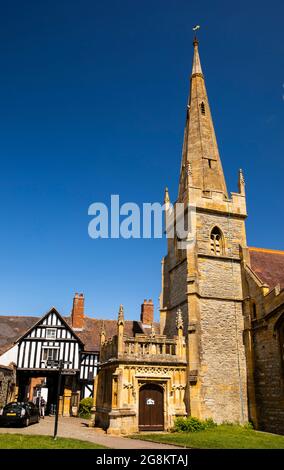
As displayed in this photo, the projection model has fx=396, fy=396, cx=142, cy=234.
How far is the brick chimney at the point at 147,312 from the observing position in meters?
31.5

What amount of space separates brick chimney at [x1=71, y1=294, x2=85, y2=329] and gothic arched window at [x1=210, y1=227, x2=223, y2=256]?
43.5 feet

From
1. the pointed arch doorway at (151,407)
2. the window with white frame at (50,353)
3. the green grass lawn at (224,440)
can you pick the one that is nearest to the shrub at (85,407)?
the window with white frame at (50,353)

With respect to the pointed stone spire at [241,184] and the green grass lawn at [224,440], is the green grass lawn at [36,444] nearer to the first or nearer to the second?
the green grass lawn at [224,440]

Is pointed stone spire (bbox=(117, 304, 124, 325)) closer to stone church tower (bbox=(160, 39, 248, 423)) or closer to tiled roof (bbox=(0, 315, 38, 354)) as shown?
stone church tower (bbox=(160, 39, 248, 423))

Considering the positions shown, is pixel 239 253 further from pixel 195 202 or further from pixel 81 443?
pixel 81 443

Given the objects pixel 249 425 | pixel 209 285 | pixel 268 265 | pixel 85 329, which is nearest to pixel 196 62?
pixel 268 265

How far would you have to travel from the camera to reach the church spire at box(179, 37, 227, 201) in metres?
22.5

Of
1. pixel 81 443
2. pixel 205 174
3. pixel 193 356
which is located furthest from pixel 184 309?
pixel 81 443

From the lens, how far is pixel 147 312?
32.0m

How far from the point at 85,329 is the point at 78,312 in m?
1.41

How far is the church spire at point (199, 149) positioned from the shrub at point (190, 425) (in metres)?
11.0

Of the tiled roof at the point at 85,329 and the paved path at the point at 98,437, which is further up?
the tiled roof at the point at 85,329

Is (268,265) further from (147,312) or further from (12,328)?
(12,328)
